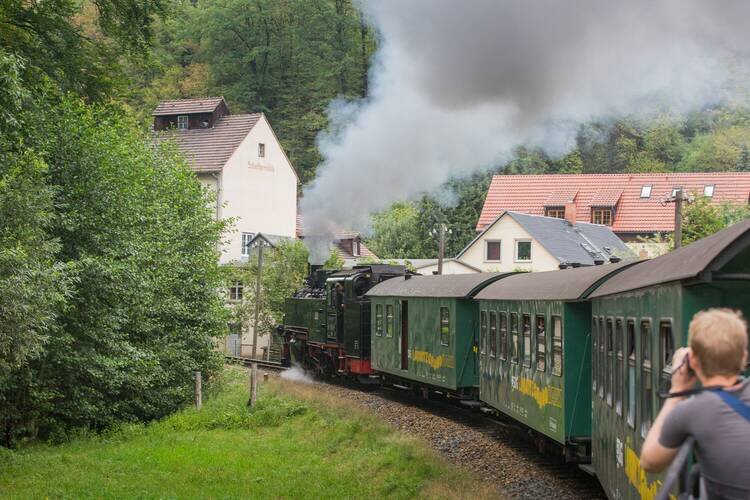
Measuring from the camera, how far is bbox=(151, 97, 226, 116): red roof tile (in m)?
55.8

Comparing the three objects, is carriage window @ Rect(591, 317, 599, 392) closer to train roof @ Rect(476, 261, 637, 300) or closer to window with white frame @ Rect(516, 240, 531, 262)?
train roof @ Rect(476, 261, 637, 300)

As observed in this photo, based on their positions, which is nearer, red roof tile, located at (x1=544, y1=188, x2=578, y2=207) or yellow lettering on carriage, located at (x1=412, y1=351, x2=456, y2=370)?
yellow lettering on carriage, located at (x1=412, y1=351, x2=456, y2=370)

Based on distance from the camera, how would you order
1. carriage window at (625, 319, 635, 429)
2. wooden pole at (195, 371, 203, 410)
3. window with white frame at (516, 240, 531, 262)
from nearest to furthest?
1. carriage window at (625, 319, 635, 429)
2. wooden pole at (195, 371, 203, 410)
3. window with white frame at (516, 240, 531, 262)

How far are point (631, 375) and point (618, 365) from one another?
0.74 meters

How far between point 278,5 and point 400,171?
27.5 meters

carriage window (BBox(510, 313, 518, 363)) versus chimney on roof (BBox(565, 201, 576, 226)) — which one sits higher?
chimney on roof (BBox(565, 201, 576, 226))

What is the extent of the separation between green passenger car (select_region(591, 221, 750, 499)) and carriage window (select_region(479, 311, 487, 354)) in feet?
20.2

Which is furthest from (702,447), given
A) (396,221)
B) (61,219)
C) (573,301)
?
(396,221)

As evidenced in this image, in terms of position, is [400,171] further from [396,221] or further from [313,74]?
[396,221]

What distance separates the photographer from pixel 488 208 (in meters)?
57.5

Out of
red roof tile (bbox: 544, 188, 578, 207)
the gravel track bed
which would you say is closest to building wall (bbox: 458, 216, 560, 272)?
red roof tile (bbox: 544, 188, 578, 207)

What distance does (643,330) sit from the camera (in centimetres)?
827

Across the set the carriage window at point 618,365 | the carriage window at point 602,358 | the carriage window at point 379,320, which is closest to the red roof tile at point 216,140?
the carriage window at point 379,320

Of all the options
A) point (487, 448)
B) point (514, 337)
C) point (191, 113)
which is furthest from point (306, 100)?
point (514, 337)
